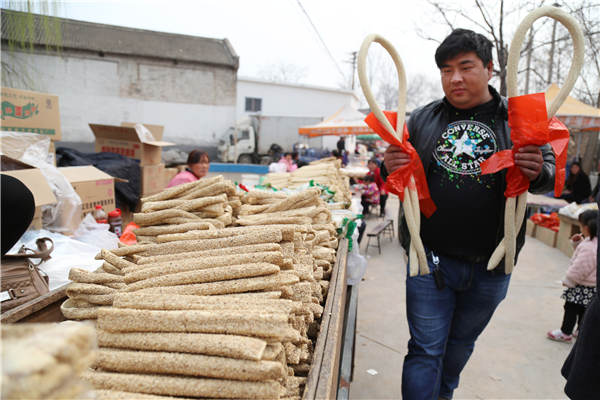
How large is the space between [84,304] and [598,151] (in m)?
18.2

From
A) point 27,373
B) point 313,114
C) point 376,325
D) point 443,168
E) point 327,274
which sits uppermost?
point 313,114

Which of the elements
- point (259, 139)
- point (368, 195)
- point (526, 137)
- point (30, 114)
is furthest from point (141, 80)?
point (526, 137)

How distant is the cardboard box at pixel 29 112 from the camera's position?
3.97m

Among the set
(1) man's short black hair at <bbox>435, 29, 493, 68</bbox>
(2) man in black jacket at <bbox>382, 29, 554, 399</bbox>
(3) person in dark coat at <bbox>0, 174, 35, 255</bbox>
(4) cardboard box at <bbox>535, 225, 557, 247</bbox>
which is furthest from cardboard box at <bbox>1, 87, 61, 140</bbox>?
(4) cardboard box at <bbox>535, 225, 557, 247</bbox>

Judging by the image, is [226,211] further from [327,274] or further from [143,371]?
[143,371]

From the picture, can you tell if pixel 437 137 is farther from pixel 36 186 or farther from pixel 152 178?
pixel 152 178

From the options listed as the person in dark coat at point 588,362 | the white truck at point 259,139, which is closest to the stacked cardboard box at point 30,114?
the person in dark coat at point 588,362

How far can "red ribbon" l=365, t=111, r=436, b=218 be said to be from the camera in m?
1.97

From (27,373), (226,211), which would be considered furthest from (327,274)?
(27,373)

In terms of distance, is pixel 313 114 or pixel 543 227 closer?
pixel 543 227

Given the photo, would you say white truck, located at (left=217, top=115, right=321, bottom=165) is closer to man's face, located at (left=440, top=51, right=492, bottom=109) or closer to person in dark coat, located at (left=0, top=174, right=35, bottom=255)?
person in dark coat, located at (left=0, top=174, right=35, bottom=255)

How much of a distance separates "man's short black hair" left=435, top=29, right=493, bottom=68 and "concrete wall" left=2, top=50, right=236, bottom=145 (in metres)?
20.1

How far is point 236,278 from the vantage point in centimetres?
132

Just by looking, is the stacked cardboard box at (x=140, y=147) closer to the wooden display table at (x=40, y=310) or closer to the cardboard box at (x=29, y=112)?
the cardboard box at (x=29, y=112)
